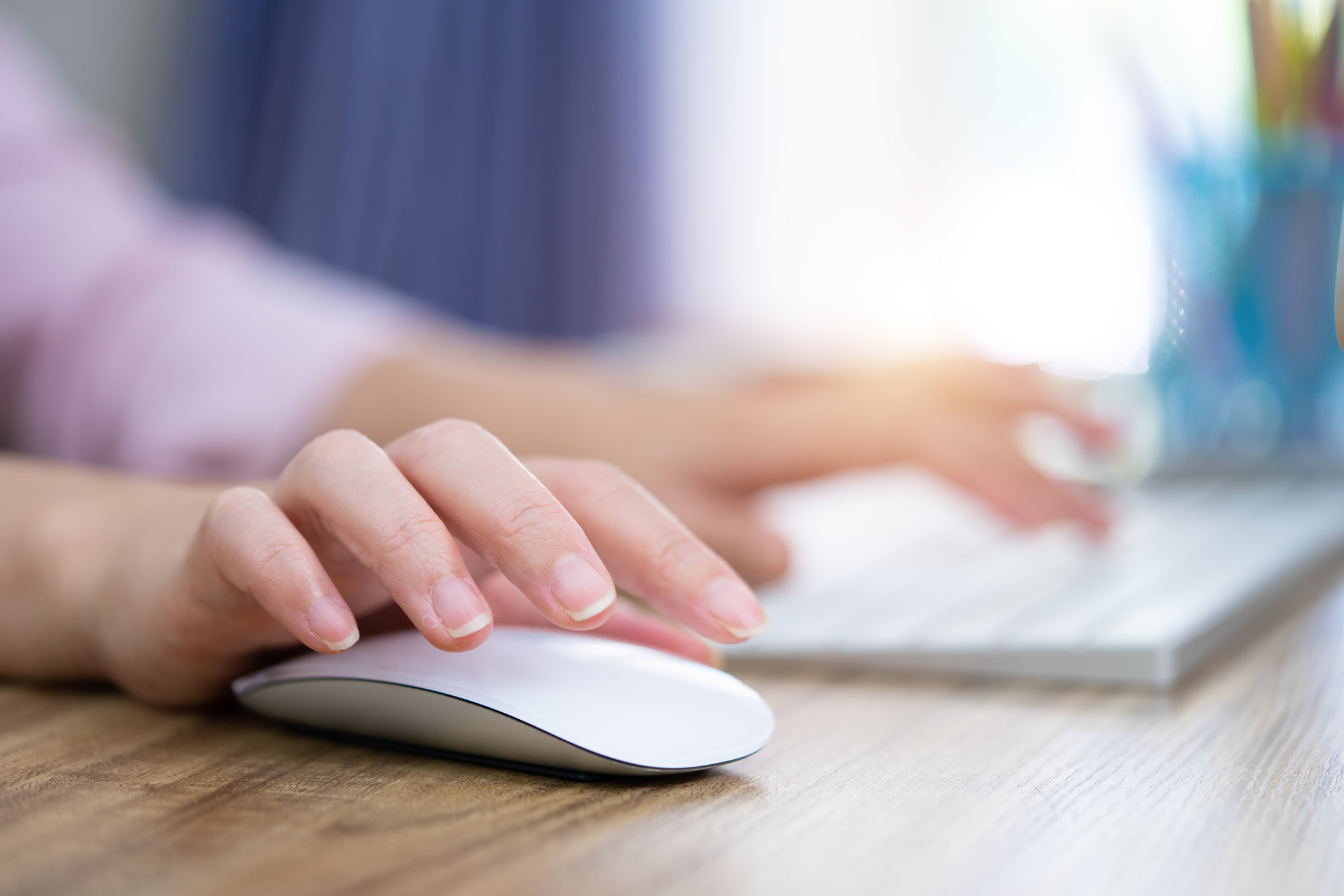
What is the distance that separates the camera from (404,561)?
275 mm

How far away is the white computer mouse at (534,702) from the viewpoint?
276 mm

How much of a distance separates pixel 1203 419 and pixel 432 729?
82 centimetres

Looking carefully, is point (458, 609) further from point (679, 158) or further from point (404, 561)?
point (679, 158)

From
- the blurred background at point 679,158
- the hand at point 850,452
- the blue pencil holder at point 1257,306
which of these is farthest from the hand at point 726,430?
the blurred background at point 679,158

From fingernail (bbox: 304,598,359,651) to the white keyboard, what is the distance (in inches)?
7.6

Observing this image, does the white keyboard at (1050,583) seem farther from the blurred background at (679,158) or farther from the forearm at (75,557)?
the blurred background at (679,158)

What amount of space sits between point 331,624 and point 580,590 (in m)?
0.06

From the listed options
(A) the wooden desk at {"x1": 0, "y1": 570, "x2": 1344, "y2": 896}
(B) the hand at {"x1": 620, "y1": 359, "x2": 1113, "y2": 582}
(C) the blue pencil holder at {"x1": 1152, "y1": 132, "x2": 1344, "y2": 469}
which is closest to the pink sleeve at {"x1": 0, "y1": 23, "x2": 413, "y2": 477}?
(B) the hand at {"x1": 620, "y1": 359, "x2": 1113, "y2": 582}

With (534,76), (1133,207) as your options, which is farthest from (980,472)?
(534,76)

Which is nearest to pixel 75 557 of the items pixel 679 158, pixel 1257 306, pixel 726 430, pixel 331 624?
pixel 331 624

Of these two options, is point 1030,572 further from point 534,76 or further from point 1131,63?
point 534,76

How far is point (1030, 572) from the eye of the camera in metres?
0.55

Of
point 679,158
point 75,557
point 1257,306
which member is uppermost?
point 679,158

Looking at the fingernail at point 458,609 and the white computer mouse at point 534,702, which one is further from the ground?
the fingernail at point 458,609
